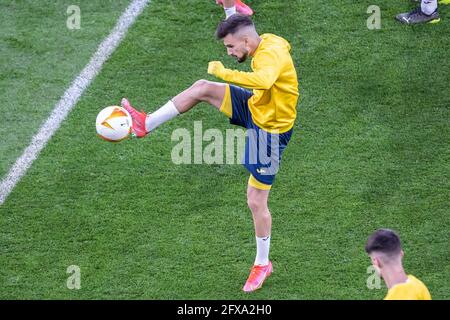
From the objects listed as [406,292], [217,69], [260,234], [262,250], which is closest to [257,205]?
[260,234]

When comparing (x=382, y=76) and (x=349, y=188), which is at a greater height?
(x=382, y=76)

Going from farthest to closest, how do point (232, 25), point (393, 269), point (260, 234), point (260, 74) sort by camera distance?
point (260, 234)
point (232, 25)
point (260, 74)
point (393, 269)

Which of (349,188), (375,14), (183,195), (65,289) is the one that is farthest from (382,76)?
(65,289)

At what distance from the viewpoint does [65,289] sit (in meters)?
7.69

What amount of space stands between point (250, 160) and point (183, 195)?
1384 mm

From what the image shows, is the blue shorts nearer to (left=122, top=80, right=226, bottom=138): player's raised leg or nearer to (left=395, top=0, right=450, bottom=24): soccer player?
(left=122, top=80, right=226, bottom=138): player's raised leg

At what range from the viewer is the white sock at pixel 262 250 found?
775 cm

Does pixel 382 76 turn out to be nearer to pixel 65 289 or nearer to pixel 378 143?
pixel 378 143

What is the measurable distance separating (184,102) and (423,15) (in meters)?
4.11

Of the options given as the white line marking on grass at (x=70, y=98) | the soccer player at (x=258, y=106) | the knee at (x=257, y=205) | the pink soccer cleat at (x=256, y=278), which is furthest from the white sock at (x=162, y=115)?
the white line marking on grass at (x=70, y=98)

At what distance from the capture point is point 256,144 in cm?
748

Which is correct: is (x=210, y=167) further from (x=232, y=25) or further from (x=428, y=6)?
(x=428, y=6)

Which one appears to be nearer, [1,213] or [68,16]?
[1,213]

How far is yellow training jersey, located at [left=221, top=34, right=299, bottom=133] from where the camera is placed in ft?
22.7
